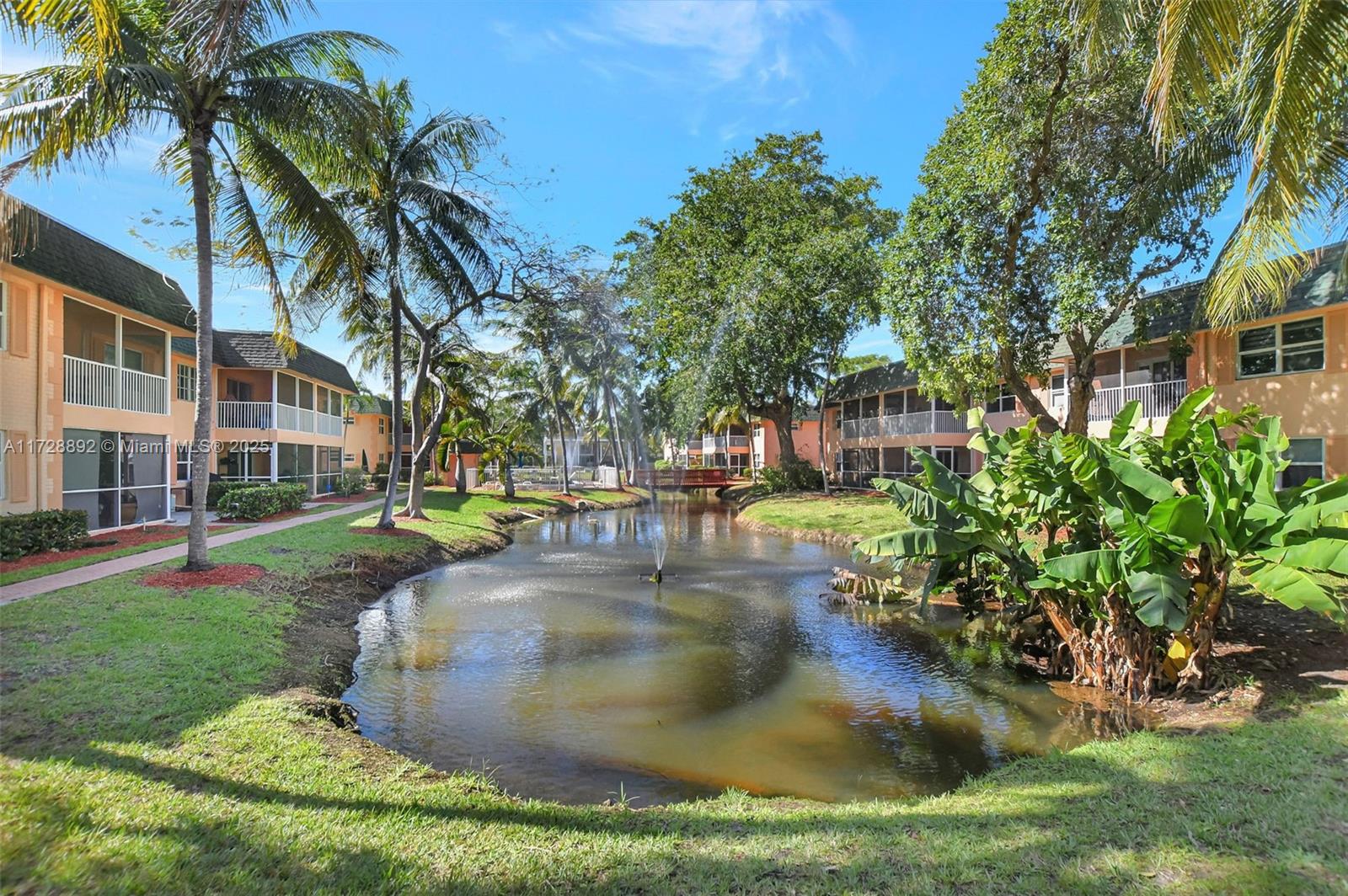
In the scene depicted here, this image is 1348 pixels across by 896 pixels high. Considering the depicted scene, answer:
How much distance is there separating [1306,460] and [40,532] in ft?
89.3

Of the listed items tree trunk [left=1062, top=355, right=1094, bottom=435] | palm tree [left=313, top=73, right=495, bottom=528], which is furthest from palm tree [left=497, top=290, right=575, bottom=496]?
tree trunk [left=1062, top=355, right=1094, bottom=435]

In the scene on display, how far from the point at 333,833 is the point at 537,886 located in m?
1.27

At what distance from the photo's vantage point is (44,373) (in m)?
13.3

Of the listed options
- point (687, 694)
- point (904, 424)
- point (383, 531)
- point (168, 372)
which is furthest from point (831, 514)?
point (168, 372)

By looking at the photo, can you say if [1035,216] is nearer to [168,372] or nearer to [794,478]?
[794,478]

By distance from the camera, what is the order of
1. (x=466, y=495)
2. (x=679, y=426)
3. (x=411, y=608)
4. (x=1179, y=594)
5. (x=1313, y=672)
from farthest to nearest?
1. (x=679, y=426)
2. (x=466, y=495)
3. (x=411, y=608)
4. (x=1313, y=672)
5. (x=1179, y=594)

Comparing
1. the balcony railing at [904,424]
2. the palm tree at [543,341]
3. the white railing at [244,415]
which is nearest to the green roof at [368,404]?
the palm tree at [543,341]

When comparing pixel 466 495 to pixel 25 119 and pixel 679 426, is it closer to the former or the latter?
pixel 679 426

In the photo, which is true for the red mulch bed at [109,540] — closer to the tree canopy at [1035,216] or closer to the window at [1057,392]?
the tree canopy at [1035,216]

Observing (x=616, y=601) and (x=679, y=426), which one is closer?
(x=616, y=601)

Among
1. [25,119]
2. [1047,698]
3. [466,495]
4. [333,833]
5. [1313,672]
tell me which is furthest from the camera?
[466,495]

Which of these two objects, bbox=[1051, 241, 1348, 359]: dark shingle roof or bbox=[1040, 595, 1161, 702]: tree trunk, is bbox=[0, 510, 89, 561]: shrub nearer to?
bbox=[1040, 595, 1161, 702]: tree trunk

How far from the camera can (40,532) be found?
12039 millimetres

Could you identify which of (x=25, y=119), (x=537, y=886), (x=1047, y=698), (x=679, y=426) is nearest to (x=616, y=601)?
(x=1047, y=698)
